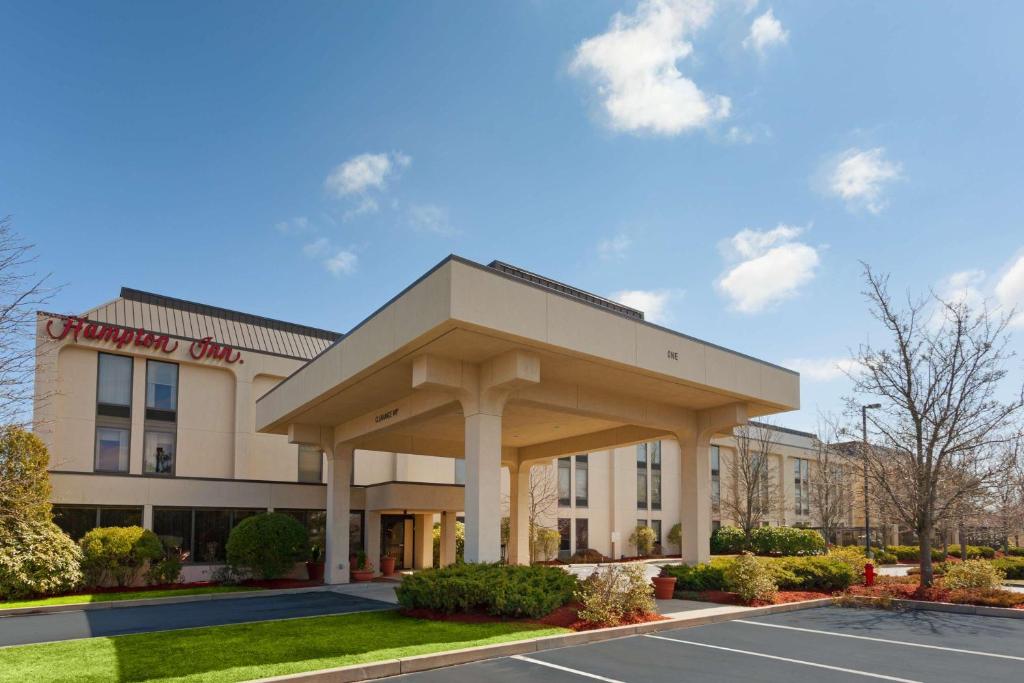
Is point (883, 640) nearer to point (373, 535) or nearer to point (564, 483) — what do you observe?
point (373, 535)

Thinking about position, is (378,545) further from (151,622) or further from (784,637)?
(784,637)

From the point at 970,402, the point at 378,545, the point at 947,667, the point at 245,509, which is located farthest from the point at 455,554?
the point at 947,667

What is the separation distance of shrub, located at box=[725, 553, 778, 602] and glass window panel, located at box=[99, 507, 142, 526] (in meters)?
19.8

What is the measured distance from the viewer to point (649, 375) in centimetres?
1819

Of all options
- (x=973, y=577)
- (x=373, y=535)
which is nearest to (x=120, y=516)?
(x=373, y=535)

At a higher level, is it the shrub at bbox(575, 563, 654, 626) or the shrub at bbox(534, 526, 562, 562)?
the shrub at bbox(575, 563, 654, 626)

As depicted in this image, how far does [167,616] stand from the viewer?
1758 cm

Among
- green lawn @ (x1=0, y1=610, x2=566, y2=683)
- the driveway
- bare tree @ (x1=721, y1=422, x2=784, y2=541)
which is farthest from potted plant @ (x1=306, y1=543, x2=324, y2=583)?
bare tree @ (x1=721, y1=422, x2=784, y2=541)

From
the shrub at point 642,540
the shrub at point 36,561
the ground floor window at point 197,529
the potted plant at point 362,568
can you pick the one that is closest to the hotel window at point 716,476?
the shrub at point 642,540

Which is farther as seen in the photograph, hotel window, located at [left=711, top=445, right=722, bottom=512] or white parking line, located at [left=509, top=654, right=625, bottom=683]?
hotel window, located at [left=711, top=445, right=722, bottom=512]

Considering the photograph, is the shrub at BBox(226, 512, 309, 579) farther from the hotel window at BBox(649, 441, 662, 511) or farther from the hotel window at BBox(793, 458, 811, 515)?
the hotel window at BBox(793, 458, 811, 515)

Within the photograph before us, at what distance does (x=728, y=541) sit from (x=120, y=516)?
3345 centimetres

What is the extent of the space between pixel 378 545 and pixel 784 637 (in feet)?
Result: 62.4

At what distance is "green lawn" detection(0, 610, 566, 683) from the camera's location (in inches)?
415
